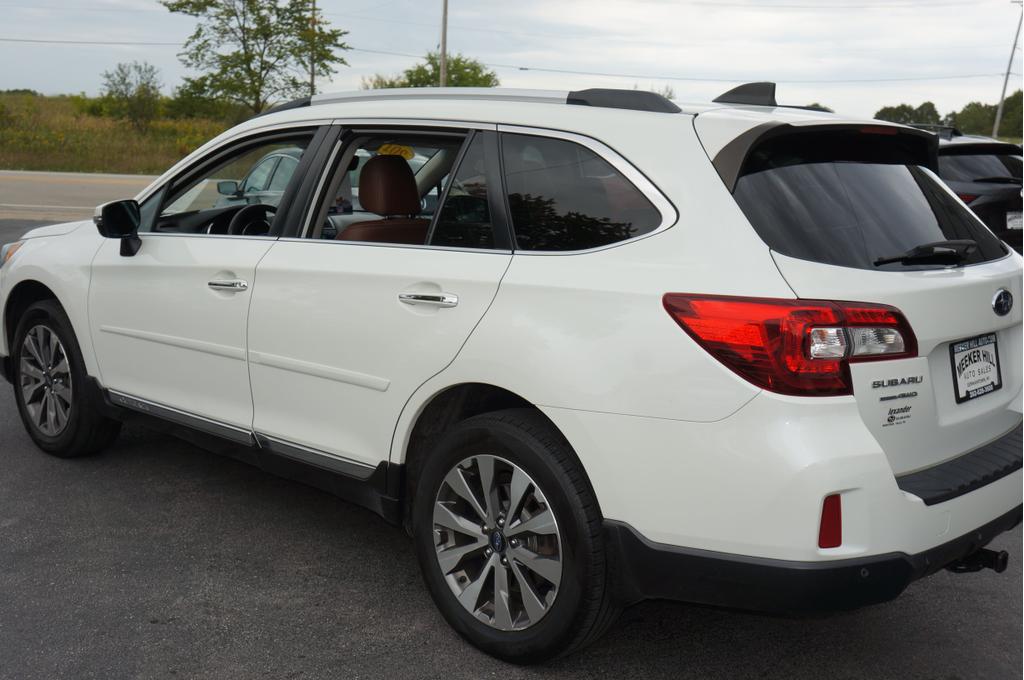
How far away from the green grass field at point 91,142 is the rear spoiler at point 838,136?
3545 centimetres

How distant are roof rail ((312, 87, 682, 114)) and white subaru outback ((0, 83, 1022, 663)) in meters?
0.02

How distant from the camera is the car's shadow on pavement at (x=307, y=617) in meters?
3.17

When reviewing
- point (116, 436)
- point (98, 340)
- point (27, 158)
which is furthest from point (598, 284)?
point (27, 158)

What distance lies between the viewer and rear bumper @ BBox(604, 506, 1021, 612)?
2.55 meters

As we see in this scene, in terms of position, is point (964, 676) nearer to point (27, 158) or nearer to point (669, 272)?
point (669, 272)

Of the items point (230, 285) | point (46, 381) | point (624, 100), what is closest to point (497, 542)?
point (624, 100)

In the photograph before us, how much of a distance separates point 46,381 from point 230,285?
5.88 feet

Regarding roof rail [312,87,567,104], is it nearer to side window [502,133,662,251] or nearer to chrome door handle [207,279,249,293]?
side window [502,133,662,251]

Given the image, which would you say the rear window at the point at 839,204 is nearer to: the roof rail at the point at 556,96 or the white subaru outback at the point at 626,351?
the white subaru outback at the point at 626,351

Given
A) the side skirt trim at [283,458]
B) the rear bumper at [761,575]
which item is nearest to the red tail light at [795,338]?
the rear bumper at [761,575]

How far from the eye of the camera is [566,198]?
307cm

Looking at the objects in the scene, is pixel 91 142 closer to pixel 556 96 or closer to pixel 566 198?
pixel 556 96

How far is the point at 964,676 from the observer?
126 inches

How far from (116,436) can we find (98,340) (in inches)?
28.3
